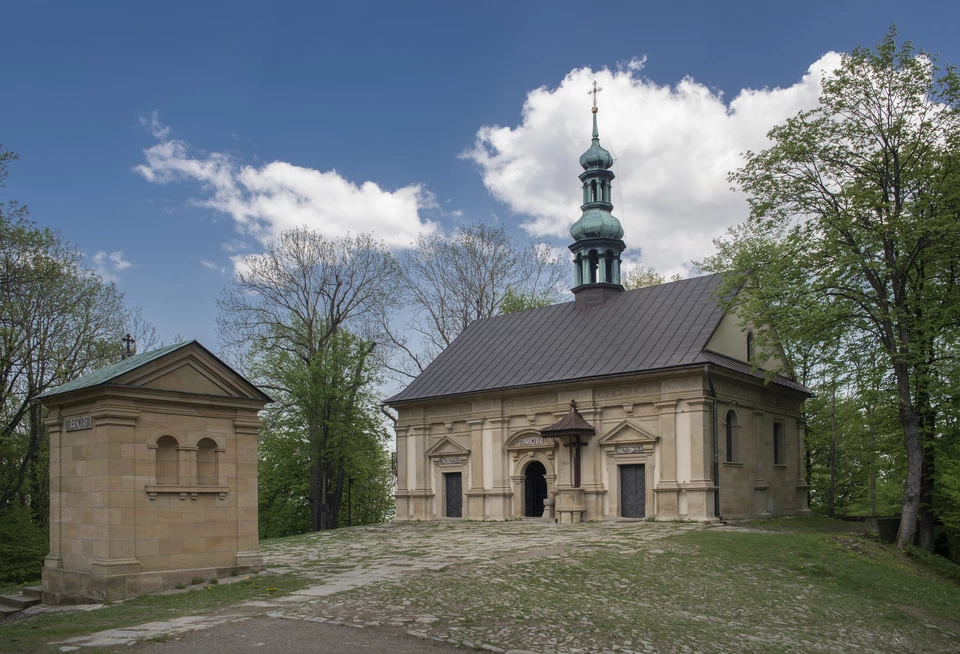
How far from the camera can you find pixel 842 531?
2391 centimetres

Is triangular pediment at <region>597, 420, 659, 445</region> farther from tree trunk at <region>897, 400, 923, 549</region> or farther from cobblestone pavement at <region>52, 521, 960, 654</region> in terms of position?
cobblestone pavement at <region>52, 521, 960, 654</region>

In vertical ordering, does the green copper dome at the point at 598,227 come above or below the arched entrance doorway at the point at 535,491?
above

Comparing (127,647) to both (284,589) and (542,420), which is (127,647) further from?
(542,420)

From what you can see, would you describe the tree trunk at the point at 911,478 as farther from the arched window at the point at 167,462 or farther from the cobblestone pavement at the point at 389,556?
the arched window at the point at 167,462

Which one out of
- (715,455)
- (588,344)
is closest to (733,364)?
(715,455)

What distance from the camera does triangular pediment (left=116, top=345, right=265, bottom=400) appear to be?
591 inches

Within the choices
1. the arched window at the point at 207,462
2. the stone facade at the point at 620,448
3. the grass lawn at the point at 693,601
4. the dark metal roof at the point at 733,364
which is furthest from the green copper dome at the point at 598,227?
the arched window at the point at 207,462

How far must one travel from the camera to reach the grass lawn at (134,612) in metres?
10.6

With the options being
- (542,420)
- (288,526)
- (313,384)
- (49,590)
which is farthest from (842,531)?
(288,526)

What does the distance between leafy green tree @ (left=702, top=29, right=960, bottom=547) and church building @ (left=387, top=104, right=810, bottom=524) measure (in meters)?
2.68

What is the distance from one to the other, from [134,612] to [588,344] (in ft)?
66.9

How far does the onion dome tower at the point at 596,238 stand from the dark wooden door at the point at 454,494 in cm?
798

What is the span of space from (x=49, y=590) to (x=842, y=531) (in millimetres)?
19204

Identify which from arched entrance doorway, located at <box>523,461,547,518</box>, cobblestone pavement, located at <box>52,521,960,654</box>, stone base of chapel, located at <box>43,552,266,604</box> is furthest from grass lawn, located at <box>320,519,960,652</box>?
arched entrance doorway, located at <box>523,461,547,518</box>
